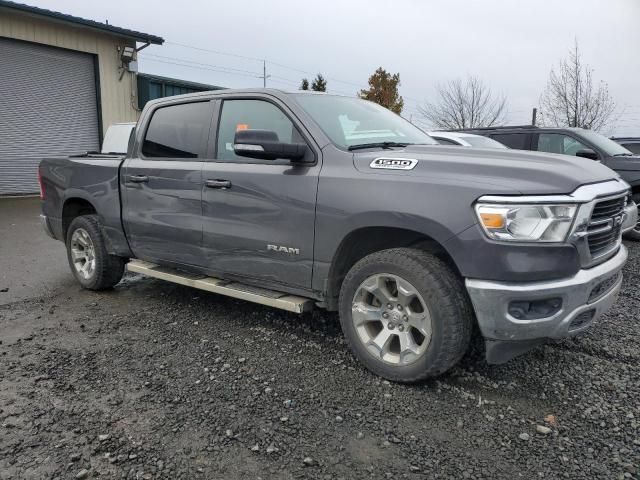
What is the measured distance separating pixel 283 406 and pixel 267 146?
162 centimetres

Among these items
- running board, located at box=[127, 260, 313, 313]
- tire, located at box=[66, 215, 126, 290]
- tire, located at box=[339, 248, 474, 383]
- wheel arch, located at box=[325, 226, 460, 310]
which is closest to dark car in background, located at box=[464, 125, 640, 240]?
wheel arch, located at box=[325, 226, 460, 310]

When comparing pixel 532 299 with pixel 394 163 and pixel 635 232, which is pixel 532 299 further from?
pixel 635 232

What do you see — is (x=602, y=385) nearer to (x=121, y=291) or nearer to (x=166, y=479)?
(x=166, y=479)

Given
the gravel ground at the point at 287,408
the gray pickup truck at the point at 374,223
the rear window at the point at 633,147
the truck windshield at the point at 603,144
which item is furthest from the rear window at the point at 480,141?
the rear window at the point at 633,147

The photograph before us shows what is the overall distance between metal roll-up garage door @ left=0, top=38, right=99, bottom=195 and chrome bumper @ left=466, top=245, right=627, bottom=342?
44.5 feet

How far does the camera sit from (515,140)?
903cm

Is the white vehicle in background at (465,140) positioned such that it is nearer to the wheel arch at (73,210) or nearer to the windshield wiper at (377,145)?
the windshield wiper at (377,145)

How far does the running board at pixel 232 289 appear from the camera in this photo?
362 centimetres

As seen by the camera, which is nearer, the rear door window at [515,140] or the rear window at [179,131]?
the rear window at [179,131]

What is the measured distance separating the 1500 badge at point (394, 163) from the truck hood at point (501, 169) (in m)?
0.02

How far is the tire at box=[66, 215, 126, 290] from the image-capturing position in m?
5.12

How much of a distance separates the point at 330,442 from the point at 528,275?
1.34m

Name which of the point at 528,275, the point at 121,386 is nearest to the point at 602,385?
the point at 528,275

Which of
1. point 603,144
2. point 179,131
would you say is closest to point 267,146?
point 179,131
